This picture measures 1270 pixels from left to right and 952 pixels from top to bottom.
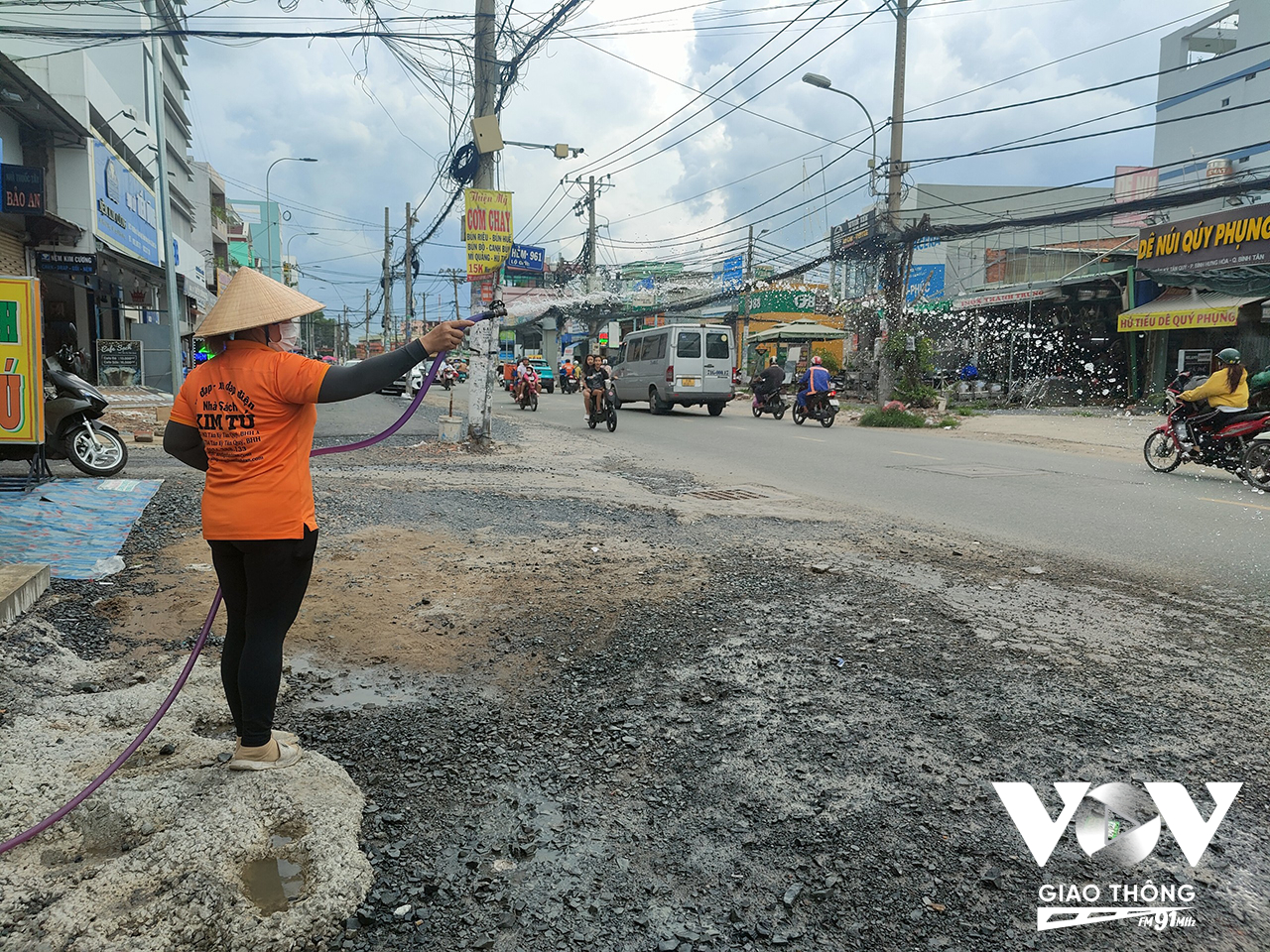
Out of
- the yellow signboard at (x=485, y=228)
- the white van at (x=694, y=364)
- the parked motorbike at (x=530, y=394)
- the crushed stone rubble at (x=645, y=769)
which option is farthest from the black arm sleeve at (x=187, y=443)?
the parked motorbike at (x=530, y=394)

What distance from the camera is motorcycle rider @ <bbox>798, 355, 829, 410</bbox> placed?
18.5m

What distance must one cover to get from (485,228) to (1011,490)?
778cm

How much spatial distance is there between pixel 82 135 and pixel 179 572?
64.0ft

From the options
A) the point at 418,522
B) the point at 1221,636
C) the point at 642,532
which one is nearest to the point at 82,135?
the point at 418,522

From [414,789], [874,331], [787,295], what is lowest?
[414,789]

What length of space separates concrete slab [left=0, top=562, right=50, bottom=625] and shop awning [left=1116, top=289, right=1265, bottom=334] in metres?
22.0

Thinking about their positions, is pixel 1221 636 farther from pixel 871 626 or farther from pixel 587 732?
pixel 587 732

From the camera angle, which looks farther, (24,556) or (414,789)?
(24,556)

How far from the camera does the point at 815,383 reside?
18.6 m

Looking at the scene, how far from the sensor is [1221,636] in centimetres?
412

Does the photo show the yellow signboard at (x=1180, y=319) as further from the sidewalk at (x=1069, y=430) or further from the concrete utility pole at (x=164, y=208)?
the concrete utility pole at (x=164, y=208)

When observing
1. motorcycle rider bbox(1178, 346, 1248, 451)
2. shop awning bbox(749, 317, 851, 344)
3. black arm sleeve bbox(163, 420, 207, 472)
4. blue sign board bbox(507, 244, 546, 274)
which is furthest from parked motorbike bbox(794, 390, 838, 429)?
blue sign board bbox(507, 244, 546, 274)

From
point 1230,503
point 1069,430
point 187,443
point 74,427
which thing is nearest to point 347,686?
point 187,443

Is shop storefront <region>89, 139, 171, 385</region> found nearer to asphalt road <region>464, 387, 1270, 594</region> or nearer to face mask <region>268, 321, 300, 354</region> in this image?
asphalt road <region>464, 387, 1270, 594</region>
